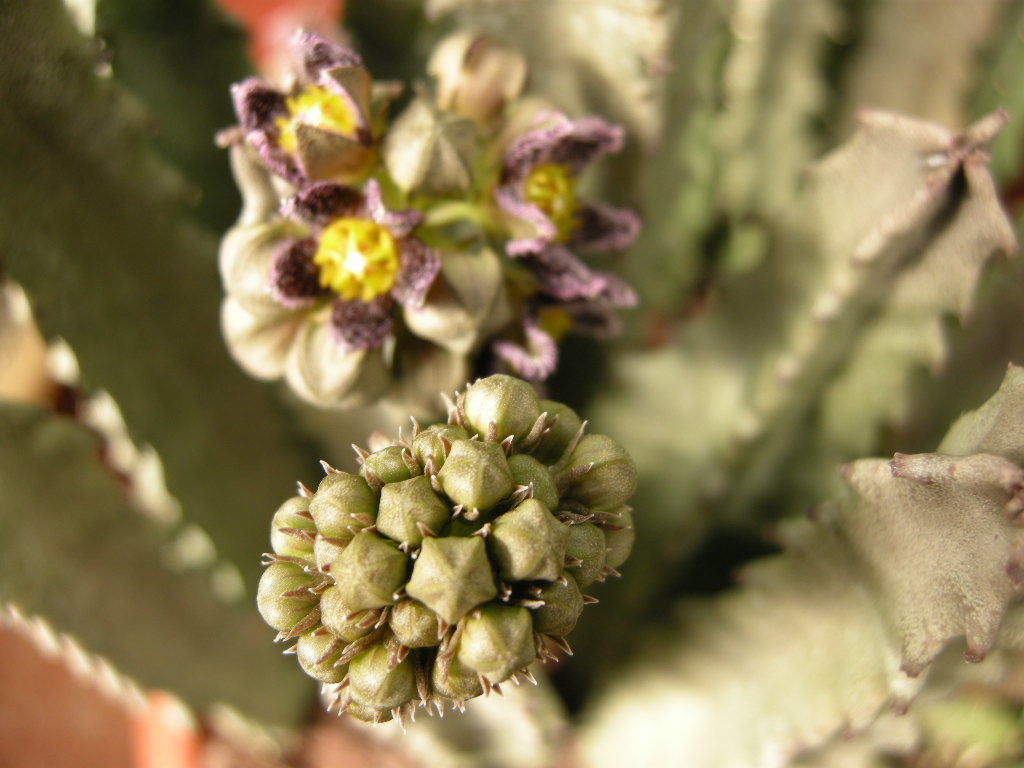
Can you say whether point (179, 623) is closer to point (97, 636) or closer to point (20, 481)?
point (97, 636)

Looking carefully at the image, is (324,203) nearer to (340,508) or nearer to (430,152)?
(430,152)

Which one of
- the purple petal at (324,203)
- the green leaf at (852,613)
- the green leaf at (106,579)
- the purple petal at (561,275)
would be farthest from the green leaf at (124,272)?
the green leaf at (852,613)

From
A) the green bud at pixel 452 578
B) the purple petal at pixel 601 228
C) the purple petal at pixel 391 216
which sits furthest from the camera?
the purple petal at pixel 601 228

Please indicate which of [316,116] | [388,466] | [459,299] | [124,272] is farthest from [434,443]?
[124,272]

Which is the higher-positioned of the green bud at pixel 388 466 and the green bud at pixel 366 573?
the green bud at pixel 388 466

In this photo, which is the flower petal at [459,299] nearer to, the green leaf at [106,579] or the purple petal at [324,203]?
the purple petal at [324,203]

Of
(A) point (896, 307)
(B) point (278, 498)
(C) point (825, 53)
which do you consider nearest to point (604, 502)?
(A) point (896, 307)

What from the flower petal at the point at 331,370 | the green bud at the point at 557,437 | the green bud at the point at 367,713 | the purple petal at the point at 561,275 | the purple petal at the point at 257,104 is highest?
the purple petal at the point at 257,104
